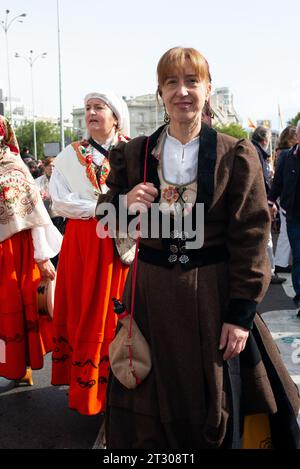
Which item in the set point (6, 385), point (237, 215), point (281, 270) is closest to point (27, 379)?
point (6, 385)

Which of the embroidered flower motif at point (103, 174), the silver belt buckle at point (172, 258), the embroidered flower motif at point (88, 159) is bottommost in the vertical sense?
the silver belt buckle at point (172, 258)

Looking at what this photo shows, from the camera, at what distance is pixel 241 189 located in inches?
83.7

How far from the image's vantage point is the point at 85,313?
3422 millimetres

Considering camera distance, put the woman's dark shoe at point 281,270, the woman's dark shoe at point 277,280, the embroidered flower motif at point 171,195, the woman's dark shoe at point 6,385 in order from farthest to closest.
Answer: the woman's dark shoe at point 281,270 < the woman's dark shoe at point 277,280 < the woman's dark shoe at point 6,385 < the embroidered flower motif at point 171,195

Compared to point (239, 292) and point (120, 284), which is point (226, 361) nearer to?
point (239, 292)

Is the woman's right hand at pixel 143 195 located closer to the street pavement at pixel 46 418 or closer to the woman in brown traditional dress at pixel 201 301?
the woman in brown traditional dress at pixel 201 301

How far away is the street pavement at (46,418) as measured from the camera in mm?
3277

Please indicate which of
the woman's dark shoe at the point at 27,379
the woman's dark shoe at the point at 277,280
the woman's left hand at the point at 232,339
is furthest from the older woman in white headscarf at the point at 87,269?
the woman's dark shoe at the point at 277,280

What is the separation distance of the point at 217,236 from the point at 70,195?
1.59m

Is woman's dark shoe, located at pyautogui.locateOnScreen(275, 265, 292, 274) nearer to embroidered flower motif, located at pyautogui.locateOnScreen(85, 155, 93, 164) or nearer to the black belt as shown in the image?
embroidered flower motif, located at pyautogui.locateOnScreen(85, 155, 93, 164)

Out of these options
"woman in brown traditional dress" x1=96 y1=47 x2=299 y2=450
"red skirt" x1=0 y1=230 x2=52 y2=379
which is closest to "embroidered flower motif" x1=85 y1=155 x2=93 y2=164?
"red skirt" x1=0 y1=230 x2=52 y2=379

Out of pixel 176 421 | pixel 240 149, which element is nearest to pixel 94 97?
pixel 240 149

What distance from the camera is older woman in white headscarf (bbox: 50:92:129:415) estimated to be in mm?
3408

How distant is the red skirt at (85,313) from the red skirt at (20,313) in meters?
0.36
